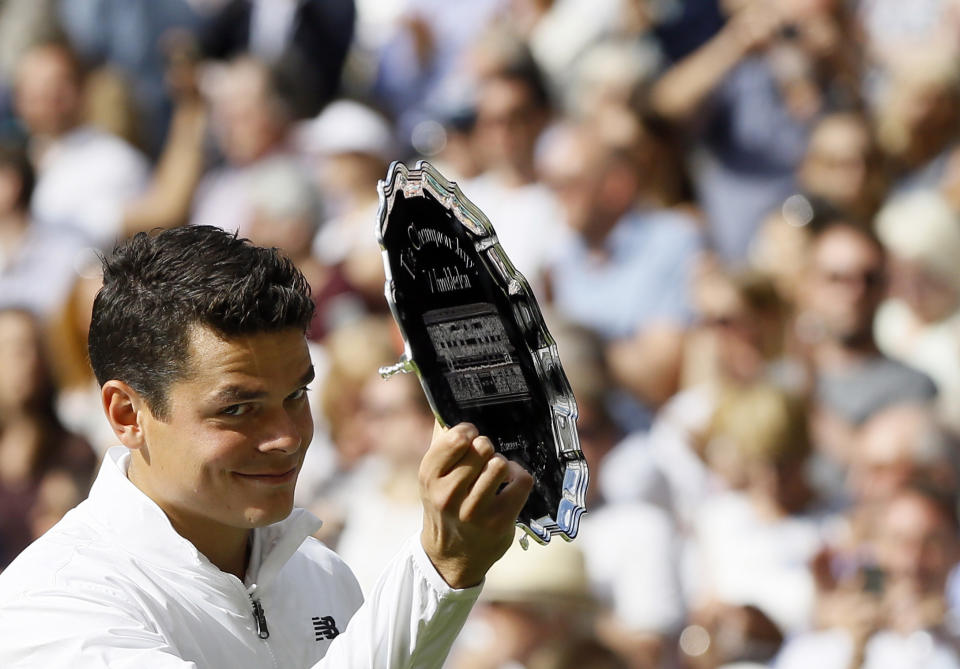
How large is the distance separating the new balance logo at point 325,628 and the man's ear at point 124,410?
0.40 metres

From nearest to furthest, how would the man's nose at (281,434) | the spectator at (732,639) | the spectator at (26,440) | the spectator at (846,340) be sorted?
the man's nose at (281,434)
the spectator at (732,639)
the spectator at (846,340)
the spectator at (26,440)

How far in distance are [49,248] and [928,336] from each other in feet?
13.4

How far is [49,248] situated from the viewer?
7.38 m

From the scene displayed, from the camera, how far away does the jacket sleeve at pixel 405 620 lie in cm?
192

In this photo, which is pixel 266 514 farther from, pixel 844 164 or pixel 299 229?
pixel 299 229

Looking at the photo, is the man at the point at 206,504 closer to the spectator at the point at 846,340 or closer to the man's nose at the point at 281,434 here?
the man's nose at the point at 281,434

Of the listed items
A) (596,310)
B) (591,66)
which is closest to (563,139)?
(591,66)

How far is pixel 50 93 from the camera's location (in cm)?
774

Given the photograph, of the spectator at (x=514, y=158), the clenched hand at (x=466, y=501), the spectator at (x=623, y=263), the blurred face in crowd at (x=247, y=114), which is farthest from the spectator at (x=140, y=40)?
the clenched hand at (x=466, y=501)

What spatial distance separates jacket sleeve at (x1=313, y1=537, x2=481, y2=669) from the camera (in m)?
1.92

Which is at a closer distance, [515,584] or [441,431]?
[441,431]

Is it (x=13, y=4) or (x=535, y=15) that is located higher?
(x=13, y=4)

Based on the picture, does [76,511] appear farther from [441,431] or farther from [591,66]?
[591,66]

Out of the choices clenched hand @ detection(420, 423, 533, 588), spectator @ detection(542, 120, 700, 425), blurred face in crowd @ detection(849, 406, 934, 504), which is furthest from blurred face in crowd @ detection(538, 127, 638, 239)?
clenched hand @ detection(420, 423, 533, 588)
